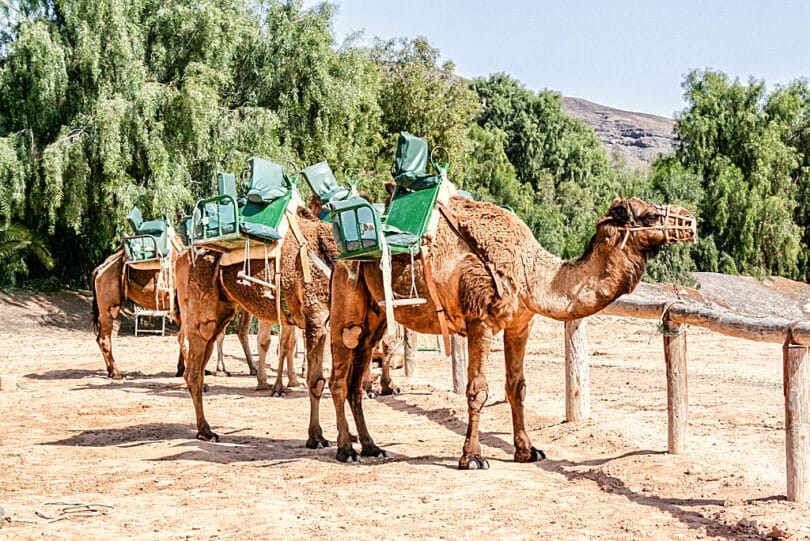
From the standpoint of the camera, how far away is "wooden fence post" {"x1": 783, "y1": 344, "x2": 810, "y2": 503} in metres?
5.75

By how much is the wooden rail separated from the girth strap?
60.2 inches

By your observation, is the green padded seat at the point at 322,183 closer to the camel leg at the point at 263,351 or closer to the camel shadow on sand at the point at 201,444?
the camel shadow on sand at the point at 201,444

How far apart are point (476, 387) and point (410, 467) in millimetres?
940

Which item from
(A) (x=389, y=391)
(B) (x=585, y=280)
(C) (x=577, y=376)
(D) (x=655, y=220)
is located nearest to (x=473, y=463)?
(B) (x=585, y=280)

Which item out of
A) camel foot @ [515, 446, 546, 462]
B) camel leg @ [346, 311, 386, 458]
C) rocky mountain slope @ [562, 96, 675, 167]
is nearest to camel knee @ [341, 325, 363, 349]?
camel leg @ [346, 311, 386, 458]

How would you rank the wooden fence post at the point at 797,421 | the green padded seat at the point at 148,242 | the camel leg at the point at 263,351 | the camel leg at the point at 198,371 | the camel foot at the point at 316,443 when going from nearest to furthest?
the wooden fence post at the point at 797,421, the camel foot at the point at 316,443, the camel leg at the point at 198,371, the camel leg at the point at 263,351, the green padded seat at the point at 148,242

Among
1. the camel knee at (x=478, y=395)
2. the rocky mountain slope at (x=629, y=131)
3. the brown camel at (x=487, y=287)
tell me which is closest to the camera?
the brown camel at (x=487, y=287)

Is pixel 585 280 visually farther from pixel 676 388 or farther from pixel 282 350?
pixel 282 350

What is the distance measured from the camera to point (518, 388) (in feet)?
26.3

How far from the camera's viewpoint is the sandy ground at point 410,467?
5922 millimetres

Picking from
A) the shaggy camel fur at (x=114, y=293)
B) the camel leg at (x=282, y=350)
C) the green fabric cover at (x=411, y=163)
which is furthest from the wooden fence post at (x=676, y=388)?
the shaggy camel fur at (x=114, y=293)

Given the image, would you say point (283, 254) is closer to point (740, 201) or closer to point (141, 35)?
point (141, 35)

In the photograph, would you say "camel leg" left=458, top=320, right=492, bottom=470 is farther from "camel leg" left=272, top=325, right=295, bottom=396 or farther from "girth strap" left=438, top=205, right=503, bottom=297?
"camel leg" left=272, top=325, right=295, bottom=396

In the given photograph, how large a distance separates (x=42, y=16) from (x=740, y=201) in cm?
3288
